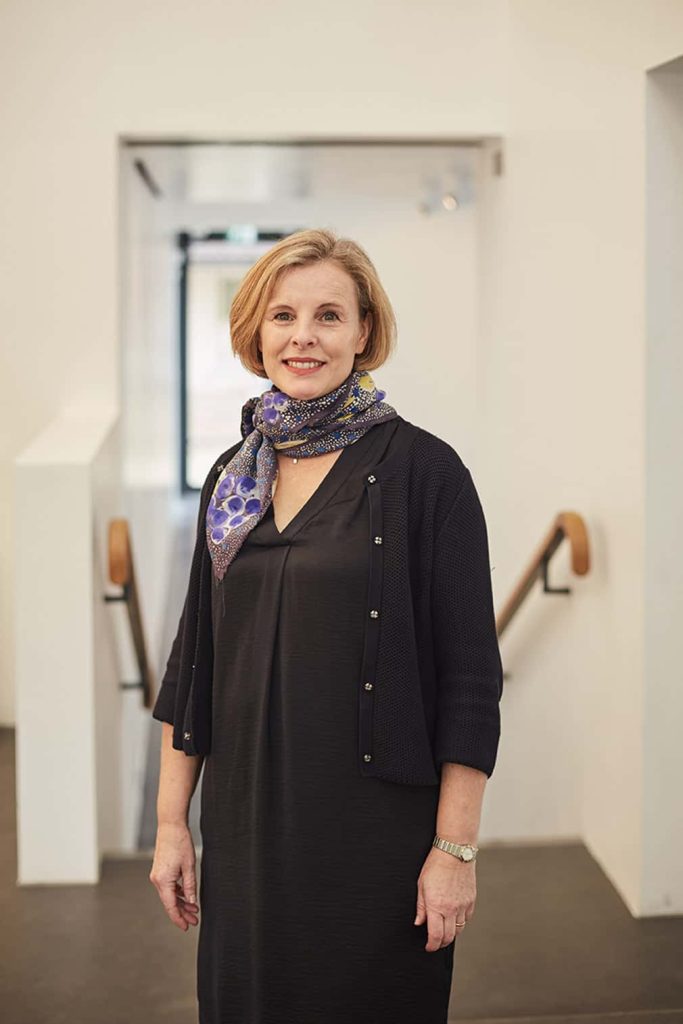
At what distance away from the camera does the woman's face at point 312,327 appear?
6.14ft

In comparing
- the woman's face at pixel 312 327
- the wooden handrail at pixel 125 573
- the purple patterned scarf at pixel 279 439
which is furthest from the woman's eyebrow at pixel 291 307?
the wooden handrail at pixel 125 573

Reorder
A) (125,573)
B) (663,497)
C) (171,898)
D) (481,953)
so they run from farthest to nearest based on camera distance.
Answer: (125,573) → (663,497) → (481,953) → (171,898)

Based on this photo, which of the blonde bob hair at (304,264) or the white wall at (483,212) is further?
the white wall at (483,212)

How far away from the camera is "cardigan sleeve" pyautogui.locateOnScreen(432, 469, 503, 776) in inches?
72.4

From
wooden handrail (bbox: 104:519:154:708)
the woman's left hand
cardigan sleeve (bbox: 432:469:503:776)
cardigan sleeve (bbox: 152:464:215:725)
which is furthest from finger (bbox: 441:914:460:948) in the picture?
wooden handrail (bbox: 104:519:154:708)

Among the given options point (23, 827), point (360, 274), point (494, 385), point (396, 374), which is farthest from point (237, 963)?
point (396, 374)

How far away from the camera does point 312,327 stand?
1.88 meters

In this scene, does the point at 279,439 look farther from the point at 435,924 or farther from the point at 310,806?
the point at 435,924

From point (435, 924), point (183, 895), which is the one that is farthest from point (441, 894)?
point (183, 895)

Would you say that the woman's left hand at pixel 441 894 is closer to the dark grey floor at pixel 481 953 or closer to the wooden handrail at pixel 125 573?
the dark grey floor at pixel 481 953

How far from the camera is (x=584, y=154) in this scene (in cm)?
388

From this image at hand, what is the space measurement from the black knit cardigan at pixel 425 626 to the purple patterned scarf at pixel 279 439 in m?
0.08

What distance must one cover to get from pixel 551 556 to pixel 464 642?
2275 millimetres

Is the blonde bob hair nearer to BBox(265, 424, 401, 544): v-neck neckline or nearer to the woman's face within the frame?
the woman's face
